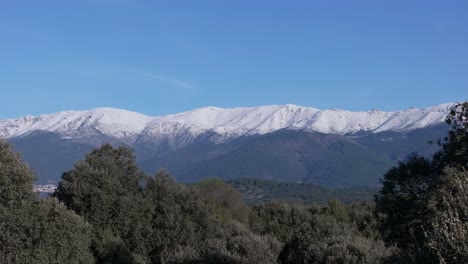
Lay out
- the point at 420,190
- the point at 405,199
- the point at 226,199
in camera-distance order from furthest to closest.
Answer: the point at 226,199, the point at 405,199, the point at 420,190

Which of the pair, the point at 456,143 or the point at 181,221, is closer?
the point at 456,143

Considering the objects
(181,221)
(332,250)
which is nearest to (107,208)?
(181,221)

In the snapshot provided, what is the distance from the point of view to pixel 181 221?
148 feet

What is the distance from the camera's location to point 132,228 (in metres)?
44.5

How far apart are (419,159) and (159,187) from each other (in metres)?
24.5

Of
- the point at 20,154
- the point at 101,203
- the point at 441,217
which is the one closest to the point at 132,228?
the point at 101,203

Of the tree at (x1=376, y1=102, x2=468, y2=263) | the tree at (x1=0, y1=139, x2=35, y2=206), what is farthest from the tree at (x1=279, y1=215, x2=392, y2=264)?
the tree at (x1=0, y1=139, x2=35, y2=206)

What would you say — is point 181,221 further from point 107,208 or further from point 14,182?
point 14,182

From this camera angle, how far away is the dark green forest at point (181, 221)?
21609mm

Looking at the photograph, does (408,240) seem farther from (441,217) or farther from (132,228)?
(132,228)

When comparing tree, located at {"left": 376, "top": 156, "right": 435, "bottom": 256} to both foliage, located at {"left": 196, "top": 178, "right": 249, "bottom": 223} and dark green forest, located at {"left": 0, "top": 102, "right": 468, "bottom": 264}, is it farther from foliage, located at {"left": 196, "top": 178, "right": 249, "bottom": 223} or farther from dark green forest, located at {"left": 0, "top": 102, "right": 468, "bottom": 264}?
foliage, located at {"left": 196, "top": 178, "right": 249, "bottom": 223}

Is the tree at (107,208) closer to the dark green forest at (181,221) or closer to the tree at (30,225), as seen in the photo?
the dark green forest at (181,221)

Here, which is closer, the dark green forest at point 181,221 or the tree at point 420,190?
the tree at point 420,190

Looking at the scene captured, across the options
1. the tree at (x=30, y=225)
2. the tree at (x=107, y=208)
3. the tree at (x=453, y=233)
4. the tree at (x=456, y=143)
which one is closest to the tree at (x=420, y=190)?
the tree at (x=456, y=143)
